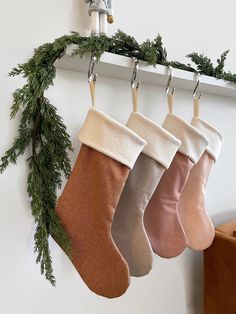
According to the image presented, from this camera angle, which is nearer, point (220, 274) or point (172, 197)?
point (172, 197)

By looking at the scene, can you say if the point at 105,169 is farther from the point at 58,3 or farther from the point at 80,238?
the point at 58,3

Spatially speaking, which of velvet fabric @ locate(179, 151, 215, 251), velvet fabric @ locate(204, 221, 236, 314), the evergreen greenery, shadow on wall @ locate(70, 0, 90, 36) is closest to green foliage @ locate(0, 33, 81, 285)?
the evergreen greenery

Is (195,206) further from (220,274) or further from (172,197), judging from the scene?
(220,274)

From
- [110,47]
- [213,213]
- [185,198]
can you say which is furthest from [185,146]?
[213,213]

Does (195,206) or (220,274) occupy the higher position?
(195,206)

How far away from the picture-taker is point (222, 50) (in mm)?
1027

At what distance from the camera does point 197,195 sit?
0.79 meters

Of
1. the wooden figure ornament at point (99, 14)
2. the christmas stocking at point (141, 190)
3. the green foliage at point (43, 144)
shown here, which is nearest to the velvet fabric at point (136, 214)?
the christmas stocking at point (141, 190)

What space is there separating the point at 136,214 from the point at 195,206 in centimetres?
22

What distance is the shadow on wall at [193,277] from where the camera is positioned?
38.7 inches

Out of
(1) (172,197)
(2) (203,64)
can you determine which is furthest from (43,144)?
(2) (203,64)

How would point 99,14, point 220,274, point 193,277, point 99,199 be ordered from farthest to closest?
1. point 193,277
2. point 220,274
3. point 99,14
4. point 99,199

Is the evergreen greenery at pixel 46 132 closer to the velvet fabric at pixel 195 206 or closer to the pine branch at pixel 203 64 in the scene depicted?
the pine branch at pixel 203 64

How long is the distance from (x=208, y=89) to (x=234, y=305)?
620 mm
